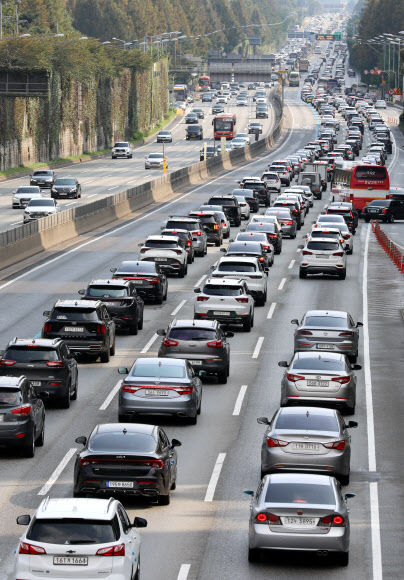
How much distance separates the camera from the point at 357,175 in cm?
8219

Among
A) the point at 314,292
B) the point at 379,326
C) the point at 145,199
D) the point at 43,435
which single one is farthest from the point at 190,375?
the point at 145,199

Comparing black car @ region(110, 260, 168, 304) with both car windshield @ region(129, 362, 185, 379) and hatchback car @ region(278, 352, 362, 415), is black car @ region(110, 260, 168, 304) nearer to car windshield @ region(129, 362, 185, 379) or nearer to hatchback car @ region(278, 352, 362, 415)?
hatchback car @ region(278, 352, 362, 415)

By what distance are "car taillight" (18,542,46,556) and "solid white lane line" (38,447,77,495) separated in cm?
642

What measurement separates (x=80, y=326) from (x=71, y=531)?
17.3 meters

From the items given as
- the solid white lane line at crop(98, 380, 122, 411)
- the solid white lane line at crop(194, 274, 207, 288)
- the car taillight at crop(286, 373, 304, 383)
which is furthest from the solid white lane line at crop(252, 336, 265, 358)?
the solid white lane line at crop(194, 274, 207, 288)

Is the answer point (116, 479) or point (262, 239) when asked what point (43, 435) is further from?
point (262, 239)

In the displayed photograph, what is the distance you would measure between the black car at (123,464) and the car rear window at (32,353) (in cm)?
682

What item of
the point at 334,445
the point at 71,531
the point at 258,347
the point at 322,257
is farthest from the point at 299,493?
the point at 322,257

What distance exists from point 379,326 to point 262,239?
13.0 metres

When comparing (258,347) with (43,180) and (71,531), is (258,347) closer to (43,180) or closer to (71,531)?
(71,531)

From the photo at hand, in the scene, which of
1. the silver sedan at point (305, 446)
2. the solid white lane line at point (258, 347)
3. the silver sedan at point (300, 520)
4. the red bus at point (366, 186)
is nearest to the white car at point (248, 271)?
the solid white lane line at point (258, 347)

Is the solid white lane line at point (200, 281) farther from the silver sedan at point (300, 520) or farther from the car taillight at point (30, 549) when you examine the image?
the car taillight at point (30, 549)

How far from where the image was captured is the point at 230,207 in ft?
229

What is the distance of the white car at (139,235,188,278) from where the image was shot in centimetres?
4922
